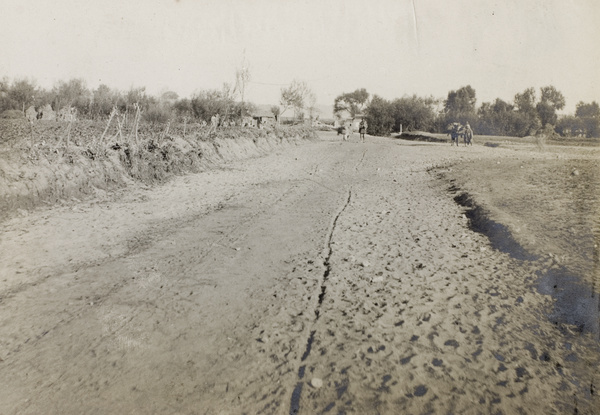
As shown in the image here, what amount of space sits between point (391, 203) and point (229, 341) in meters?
5.85

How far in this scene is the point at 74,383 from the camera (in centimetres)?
269

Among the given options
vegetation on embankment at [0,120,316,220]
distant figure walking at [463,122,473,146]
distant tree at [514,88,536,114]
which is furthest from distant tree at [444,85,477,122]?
vegetation on embankment at [0,120,316,220]

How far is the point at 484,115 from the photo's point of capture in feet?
130

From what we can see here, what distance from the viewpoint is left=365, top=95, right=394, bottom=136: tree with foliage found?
152ft

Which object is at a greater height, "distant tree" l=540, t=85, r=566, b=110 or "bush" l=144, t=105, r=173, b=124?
"distant tree" l=540, t=85, r=566, b=110

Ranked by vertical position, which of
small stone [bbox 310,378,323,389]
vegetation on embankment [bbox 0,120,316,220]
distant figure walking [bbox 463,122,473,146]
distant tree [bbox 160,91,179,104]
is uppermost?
distant tree [bbox 160,91,179,104]

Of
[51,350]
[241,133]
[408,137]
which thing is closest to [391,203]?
[51,350]

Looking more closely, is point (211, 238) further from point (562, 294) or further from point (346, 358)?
point (562, 294)

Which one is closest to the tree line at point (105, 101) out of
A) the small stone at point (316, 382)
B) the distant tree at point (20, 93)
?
the distant tree at point (20, 93)

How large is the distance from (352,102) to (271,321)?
8493 cm

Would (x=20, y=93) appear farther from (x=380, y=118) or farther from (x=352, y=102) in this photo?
(x=352, y=102)

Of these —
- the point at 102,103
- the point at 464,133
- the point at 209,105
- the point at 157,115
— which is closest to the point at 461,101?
the point at 464,133

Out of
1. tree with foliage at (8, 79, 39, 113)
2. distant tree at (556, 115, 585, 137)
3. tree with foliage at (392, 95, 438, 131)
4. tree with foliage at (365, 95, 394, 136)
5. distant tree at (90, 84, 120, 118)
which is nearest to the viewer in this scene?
tree with foliage at (8, 79, 39, 113)

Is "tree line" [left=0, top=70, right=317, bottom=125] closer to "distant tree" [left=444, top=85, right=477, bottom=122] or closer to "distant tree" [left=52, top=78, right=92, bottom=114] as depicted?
"distant tree" [left=52, top=78, right=92, bottom=114]
